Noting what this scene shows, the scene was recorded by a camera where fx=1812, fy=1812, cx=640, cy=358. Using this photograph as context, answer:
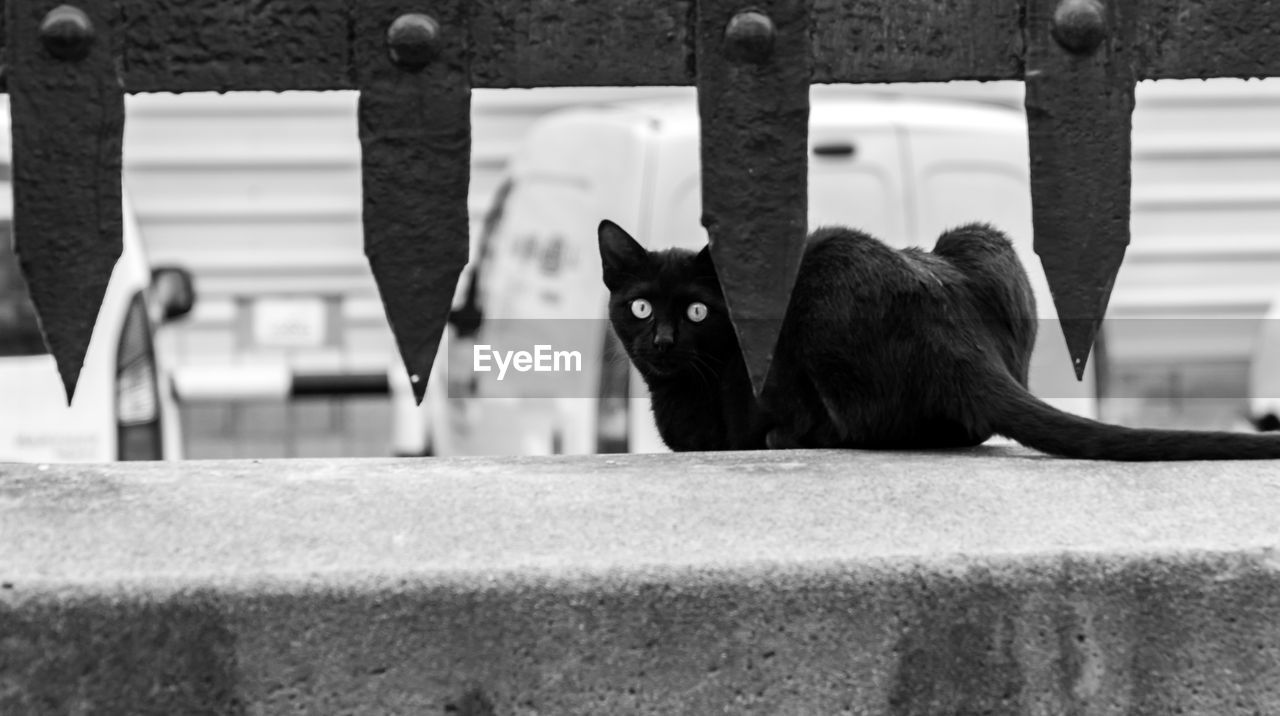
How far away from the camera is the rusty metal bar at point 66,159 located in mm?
1794

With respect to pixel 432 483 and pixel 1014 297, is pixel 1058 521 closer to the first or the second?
pixel 432 483

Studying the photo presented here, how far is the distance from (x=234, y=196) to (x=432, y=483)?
10245 mm

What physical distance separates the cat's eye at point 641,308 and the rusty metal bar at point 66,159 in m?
1.46

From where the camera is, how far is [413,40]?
1812 millimetres

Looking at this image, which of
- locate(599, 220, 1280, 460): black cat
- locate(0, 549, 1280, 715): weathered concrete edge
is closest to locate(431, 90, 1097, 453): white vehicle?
locate(599, 220, 1280, 460): black cat

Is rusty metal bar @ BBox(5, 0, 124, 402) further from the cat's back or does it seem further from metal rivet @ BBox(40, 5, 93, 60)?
the cat's back

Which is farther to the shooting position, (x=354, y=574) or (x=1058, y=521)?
(x=1058, y=521)

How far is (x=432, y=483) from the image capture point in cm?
187

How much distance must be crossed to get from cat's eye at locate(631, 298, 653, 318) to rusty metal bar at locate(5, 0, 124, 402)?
146 cm

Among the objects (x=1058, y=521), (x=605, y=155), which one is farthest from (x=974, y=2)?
(x=605, y=155)

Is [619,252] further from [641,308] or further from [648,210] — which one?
[648,210]

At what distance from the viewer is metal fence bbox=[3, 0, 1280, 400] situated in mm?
1818

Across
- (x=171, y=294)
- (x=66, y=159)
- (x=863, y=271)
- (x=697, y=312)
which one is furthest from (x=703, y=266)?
(x=171, y=294)

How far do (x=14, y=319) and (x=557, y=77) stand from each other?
14.1ft
